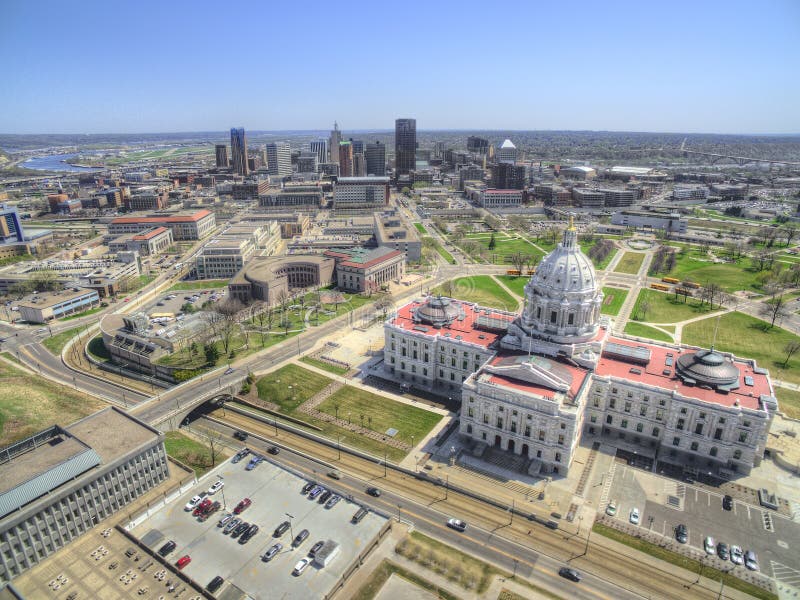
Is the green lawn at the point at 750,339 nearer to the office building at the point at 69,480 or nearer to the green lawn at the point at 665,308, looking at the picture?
the green lawn at the point at 665,308

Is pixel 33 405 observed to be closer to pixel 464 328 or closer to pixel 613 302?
pixel 464 328

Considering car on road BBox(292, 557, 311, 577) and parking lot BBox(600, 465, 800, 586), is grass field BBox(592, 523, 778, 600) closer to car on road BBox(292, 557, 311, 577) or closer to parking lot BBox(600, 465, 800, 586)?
parking lot BBox(600, 465, 800, 586)

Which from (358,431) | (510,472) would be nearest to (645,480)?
(510,472)

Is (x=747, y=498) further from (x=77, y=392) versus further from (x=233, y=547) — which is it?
(x=77, y=392)

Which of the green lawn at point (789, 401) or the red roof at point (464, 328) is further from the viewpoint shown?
the red roof at point (464, 328)

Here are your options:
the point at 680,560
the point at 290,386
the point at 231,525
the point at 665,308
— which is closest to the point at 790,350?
the point at 665,308

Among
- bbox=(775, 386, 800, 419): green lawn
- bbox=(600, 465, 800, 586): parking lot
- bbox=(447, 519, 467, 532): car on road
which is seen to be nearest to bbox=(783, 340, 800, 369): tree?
bbox=(775, 386, 800, 419): green lawn

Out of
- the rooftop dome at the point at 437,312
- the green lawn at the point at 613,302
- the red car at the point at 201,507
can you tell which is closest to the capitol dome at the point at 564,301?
the rooftop dome at the point at 437,312
